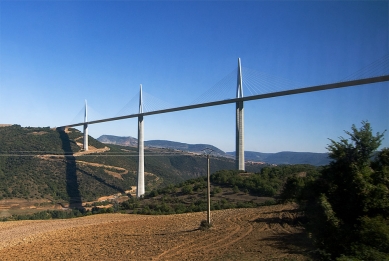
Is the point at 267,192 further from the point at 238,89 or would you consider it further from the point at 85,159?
the point at 85,159

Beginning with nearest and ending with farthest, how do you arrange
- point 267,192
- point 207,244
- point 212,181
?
point 207,244
point 267,192
point 212,181

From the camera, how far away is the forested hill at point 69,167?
34.9 metres

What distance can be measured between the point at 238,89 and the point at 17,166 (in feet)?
80.1

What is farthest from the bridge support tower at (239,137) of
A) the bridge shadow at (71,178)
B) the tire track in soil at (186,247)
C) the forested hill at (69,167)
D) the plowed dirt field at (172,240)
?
the tire track in soil at (186,247)

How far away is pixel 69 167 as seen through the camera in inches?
1618

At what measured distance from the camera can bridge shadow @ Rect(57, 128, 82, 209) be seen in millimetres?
33781

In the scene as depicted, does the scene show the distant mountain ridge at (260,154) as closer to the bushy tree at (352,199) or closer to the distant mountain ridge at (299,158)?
the distant mountain ridge at (299,158)

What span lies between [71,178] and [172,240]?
29919mm

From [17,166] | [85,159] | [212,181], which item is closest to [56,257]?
[212,181]

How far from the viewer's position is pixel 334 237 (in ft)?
25.3

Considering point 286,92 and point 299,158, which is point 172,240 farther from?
point 299,158

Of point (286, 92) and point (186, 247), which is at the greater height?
point (286, 92)

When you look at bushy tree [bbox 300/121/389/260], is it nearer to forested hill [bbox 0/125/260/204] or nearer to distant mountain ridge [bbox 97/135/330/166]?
distant mountain ridge [bbox 97/135/330/166]

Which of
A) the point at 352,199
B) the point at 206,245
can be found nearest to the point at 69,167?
the point at 206,245
